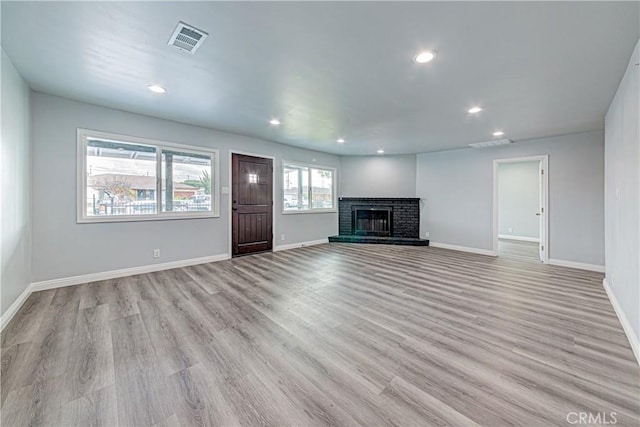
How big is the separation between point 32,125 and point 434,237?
7.66 m

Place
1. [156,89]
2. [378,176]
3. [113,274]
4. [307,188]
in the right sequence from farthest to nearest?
1. [378,176]
2. [307,188]
3. [113,274]
4. [156,89]

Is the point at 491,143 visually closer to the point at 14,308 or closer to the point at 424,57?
the point at 424,57

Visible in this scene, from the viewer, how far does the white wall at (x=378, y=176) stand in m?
7.13

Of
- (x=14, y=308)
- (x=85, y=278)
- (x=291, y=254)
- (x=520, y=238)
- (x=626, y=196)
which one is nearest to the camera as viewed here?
(x=626, y=196)

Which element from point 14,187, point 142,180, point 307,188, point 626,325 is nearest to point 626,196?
point 626,325

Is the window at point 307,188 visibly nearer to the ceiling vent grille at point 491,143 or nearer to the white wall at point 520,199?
the ceiling vent grille at point 491,143

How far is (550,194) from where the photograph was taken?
4992 millimetres

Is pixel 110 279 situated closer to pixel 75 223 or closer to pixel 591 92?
pixel 75 223

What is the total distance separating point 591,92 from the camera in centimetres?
303

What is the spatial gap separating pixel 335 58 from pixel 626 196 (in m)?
3.02

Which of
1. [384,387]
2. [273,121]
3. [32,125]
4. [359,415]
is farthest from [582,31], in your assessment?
[32,125]

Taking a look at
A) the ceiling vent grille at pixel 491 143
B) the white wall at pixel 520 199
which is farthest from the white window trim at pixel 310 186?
the white wall at pixel 520 199

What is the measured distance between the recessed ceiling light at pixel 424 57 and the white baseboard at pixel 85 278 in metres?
4.47

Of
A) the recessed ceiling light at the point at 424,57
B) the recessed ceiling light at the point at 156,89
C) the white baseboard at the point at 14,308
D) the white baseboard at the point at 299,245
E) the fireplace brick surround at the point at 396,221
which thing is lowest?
the white baseboard at the point at 14,308
